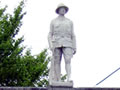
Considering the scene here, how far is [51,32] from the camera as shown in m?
13.0

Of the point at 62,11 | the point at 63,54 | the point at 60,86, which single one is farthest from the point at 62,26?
the point at 60,86

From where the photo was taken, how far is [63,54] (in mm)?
12773

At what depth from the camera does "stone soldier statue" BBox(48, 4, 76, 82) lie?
12.6 metres

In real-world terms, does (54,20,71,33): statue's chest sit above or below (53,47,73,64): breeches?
above

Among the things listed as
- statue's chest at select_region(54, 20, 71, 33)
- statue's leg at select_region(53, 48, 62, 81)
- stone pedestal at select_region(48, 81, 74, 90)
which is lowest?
stone pedestal at select_region(48, 81, 74, 90)

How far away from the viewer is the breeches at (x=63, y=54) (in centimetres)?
1261

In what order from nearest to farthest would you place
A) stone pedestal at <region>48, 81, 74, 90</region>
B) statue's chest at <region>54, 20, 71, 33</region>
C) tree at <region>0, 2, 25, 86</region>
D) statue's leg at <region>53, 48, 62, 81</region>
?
1. stone pedestal at <region>48, 81, 74, 90</region>
2. statue's leg at <region>53, 48, 62, 81</region>
3. statue's chest at <region>54, 20, 71, 33</region>
4. tree at <region>0, 2, 25, 86</region>

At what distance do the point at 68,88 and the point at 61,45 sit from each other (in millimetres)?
1581

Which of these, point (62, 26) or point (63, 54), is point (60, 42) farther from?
point (62, 26)

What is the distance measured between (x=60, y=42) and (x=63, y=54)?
1.48 ft

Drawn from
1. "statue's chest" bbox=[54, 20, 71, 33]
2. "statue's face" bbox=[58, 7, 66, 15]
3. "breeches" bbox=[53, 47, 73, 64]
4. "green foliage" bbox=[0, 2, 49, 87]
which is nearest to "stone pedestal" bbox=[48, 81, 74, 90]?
"breeches" bbox=[53, 47, 73, 64]

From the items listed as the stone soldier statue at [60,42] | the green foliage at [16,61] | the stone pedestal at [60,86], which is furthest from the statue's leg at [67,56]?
the green foliage at [16,61]

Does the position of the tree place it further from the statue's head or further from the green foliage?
the statue's head

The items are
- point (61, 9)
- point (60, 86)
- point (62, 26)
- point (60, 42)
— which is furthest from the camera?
point (61, 9)
